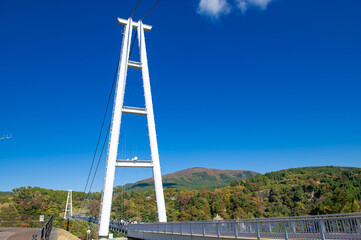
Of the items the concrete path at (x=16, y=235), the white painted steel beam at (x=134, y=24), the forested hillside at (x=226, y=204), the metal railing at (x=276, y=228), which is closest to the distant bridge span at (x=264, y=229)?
the metal railing at (x=276, y=228)

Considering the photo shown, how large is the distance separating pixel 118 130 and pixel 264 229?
12.5 metres

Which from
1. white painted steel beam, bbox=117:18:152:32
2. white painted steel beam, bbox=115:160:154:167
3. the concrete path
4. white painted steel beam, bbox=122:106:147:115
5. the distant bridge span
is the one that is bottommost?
the concrete path

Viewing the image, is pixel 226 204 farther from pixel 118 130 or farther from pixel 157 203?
pixel 118 130

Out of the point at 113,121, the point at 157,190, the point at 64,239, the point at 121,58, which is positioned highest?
the point at 121,58

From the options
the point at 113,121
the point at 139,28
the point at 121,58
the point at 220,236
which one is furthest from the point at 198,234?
the point at 139,28

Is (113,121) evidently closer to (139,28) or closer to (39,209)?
(139,28)

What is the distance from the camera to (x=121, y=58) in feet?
71.9

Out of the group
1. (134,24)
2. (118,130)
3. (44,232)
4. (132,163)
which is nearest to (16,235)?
(132,163)

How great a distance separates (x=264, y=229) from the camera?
10.3m

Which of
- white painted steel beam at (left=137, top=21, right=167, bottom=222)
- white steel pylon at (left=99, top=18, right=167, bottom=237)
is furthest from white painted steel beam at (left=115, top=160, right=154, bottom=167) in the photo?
white painted steel beam at (left=137, top=21, right=167, bottom=222)

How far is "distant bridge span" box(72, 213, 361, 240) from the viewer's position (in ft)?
24.6

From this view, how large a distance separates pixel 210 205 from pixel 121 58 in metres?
38.6

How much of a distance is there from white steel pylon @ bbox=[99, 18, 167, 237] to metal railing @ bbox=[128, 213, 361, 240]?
4.10 metres

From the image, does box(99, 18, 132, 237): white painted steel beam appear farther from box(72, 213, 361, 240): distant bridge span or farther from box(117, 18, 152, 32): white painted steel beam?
box(72, 213, 361, 240): distant bridge span
